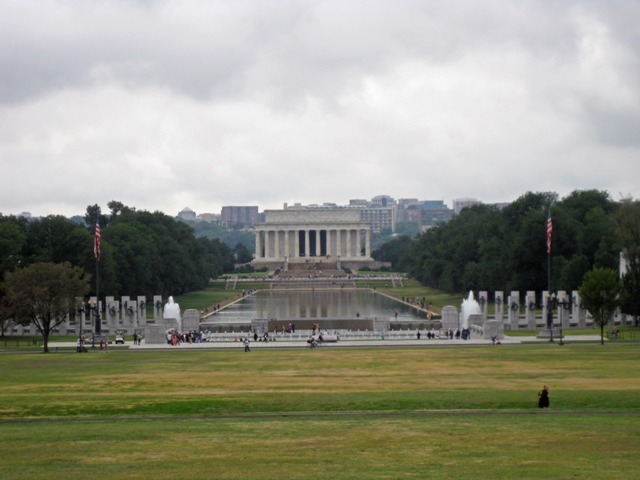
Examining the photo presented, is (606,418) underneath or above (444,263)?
underneath

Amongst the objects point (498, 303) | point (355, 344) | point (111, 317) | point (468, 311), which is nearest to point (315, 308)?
point (498, 303)

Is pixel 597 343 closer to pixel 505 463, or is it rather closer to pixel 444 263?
pixel 505 463

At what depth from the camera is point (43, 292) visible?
56688 millimetres

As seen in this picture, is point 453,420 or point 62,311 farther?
point 62,311

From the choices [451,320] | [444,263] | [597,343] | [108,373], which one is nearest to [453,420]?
[108,373]

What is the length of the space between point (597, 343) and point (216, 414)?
29974mm

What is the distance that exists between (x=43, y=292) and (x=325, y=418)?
32.2 metres

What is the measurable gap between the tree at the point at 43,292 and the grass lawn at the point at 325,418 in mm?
10954

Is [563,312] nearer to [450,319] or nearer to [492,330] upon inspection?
[450,319]

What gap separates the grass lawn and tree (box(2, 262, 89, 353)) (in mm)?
10954

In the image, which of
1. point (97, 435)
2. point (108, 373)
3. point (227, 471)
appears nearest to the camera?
point (227, 471)

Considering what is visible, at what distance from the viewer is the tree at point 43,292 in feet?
187

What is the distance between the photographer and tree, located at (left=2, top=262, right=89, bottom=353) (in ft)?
187

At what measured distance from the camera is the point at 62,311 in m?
57.8
